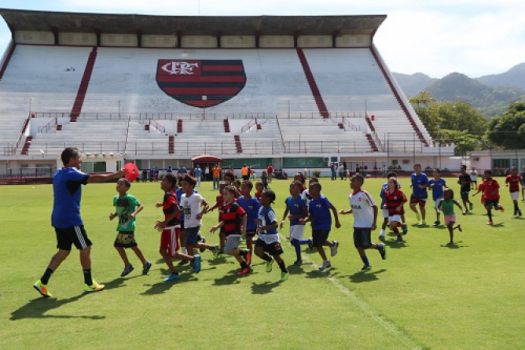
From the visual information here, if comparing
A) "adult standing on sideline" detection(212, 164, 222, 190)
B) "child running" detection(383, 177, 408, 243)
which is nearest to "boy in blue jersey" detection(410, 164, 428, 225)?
"child running" detection(383, 177, 408, 243)

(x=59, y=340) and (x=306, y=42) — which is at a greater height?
(x=306, y=42)

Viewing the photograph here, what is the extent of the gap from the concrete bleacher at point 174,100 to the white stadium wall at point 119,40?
1365 mm

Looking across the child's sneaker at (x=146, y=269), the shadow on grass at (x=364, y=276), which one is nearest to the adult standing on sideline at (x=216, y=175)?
the child's sneaker at (x=146, y=269)

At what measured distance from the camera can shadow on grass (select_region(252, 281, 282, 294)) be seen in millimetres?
7223

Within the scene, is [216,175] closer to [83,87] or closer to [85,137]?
[85,137]

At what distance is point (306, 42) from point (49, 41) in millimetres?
37402

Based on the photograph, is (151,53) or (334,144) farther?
(151,53)

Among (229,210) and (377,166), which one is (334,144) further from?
(229,210)

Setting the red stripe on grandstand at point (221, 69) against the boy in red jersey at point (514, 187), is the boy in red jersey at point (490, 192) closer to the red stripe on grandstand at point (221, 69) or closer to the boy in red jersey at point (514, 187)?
the boy in red jersey at point (514, 187)

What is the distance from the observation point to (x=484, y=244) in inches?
433

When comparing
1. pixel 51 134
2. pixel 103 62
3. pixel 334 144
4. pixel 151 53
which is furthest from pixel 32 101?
pixel 334 144

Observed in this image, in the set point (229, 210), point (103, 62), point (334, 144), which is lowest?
point (229, 210)

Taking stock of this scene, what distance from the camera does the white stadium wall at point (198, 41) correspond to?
72.0 meters

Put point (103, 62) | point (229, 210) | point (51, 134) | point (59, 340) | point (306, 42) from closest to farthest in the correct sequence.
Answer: point (59, 340) < point (229, 210) < point (51, 134) < point (103, 62) < point (306, 42)
